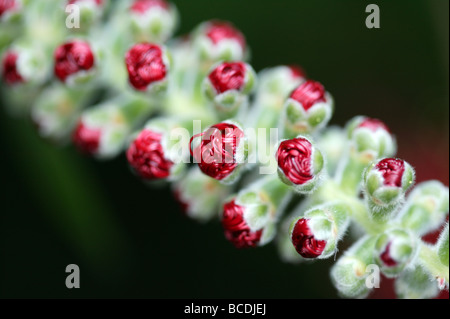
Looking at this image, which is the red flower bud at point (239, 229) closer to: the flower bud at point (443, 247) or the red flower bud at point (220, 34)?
the flower bud at point (443, 247)

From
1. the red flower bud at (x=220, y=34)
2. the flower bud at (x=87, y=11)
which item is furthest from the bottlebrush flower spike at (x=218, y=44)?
the flower bud at (x=87, y=11)

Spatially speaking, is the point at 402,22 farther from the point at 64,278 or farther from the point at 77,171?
the point at 64,278

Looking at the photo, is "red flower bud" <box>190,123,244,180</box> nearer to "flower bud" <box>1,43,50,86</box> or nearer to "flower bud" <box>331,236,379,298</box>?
"flower bud" <box>331,236,379,298</box>

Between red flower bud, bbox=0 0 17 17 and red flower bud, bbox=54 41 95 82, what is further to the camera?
red flower bud, bbox=0 0 17 17

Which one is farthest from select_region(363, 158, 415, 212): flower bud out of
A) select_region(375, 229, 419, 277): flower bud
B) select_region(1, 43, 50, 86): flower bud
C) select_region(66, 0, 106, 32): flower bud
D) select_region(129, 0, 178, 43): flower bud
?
select_region(1, 43, 50, 86): flower bud

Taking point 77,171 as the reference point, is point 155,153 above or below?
below

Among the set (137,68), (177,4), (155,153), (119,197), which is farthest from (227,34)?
(119,197)
